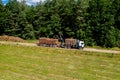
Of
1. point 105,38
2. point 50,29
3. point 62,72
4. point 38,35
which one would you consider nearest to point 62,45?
point 105,38

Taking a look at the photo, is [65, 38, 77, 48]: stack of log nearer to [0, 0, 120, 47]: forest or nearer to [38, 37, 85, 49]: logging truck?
[38, 37, 85, 49]: logging truck

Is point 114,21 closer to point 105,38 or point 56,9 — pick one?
point 105,38

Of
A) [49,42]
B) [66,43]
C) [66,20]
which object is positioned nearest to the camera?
[66,43]

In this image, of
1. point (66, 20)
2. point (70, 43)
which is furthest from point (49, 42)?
point (66, 20)

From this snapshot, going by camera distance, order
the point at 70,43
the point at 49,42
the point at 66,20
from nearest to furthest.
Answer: the point at 70,43
the point at 49,42
the point at 66,20

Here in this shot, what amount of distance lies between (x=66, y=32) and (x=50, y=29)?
507 cm

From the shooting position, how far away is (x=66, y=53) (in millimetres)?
49656

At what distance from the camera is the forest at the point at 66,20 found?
7150 cm

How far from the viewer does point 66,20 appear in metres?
82.4

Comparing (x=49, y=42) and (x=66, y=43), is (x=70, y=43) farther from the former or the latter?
(x=49, y=42)

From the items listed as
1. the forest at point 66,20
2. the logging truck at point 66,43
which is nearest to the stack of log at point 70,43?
the logging truck at point 66,43

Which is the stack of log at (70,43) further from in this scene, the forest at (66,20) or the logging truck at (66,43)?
the forest at (66,20)

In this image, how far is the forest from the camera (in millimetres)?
71500

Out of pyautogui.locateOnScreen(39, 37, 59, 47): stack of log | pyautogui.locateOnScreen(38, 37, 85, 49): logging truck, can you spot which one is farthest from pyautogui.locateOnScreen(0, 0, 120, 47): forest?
pyautogui.locateOnScreen(39, 37, 59, 47): stack of log
